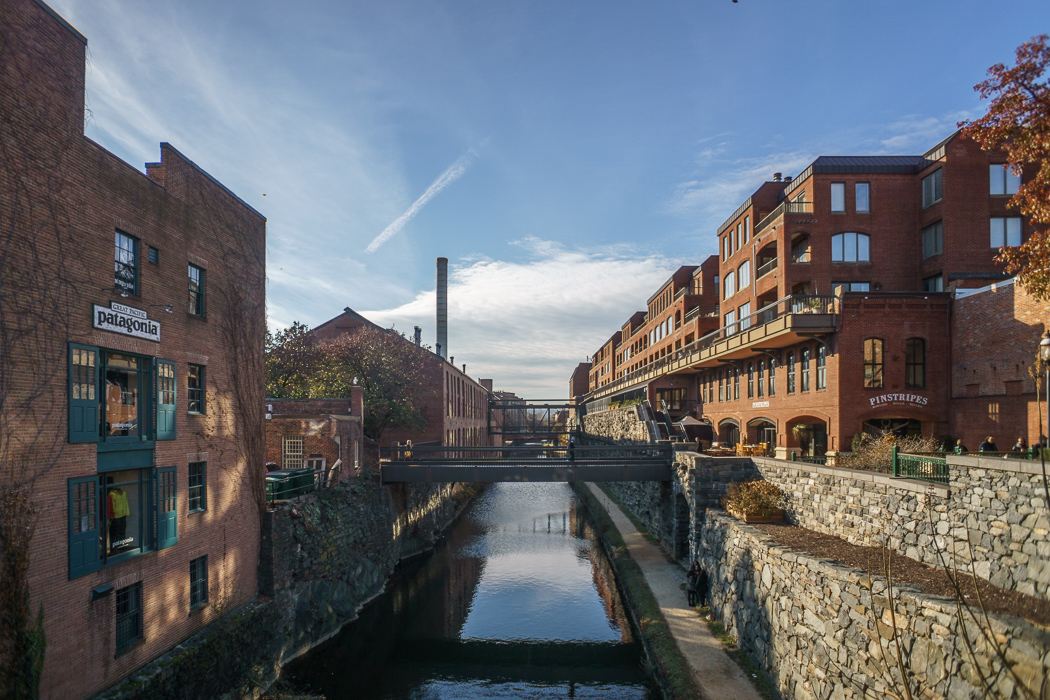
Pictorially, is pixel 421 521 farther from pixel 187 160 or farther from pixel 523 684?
pixel 187 160

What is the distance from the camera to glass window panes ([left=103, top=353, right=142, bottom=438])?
41.9 ft

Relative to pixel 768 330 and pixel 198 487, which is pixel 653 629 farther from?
pixel 768 330

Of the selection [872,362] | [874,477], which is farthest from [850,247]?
[874,477]

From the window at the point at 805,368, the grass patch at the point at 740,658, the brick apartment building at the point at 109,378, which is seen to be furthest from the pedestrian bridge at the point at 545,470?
the brick apartment building at the point at 109,378

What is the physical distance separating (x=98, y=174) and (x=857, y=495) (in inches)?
788

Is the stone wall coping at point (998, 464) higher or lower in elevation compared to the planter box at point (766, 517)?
higher

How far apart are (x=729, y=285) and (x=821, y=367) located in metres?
15.3

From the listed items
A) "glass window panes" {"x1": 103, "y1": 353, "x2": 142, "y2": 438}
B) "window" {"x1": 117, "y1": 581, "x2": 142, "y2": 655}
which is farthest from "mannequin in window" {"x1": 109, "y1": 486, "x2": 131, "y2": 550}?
"glass window panes" {"x1": 103, "y1": 353, "x2": 142, "y2": 438}

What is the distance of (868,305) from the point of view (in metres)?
24.5

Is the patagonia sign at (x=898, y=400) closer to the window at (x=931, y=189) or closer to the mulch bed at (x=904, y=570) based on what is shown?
the mulch bed at (x=904, y=570)

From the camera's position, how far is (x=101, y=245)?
40.5 ft

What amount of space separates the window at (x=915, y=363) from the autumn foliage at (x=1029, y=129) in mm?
12643

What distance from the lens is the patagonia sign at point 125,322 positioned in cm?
1224

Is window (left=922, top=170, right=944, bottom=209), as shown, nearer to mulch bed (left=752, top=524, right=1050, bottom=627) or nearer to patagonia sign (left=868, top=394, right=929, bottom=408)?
patagonia sign (left=868, top=394, right=929, bottom=408)
